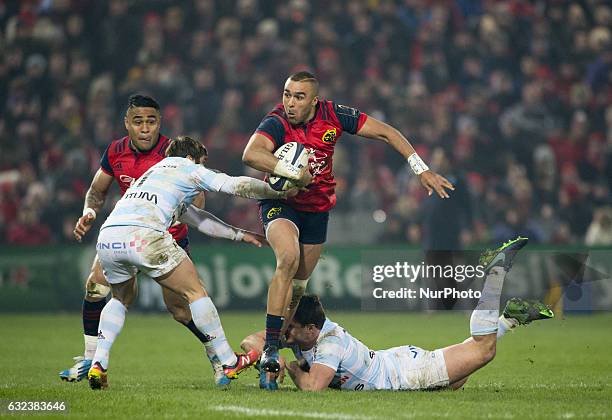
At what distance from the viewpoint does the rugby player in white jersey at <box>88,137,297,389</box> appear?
8055 millimetres

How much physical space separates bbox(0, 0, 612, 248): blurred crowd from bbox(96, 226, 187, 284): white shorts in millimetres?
9703

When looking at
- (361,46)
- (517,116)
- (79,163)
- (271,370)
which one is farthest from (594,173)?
(271,370)

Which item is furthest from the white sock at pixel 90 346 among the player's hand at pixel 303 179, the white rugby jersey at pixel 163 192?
the player's hand at pixel 303 179

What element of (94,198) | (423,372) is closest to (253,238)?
(94,198)

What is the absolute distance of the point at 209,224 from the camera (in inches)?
355

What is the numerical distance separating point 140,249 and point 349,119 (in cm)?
242

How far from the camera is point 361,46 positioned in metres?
21.1

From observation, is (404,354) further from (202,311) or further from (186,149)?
(186,149)

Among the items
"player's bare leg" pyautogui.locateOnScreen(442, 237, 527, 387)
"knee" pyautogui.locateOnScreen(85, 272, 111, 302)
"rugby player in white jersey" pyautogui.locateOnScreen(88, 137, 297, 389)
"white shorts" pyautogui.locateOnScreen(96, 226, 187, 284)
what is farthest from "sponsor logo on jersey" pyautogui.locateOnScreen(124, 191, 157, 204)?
"player's bare leg" pyautogui.locateOnScreen(442, 237, 527, 387)

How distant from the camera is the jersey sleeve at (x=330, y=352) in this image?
831cm

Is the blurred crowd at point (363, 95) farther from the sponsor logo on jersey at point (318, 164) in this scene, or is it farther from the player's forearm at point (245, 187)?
the player's forearm at point (245, 187)

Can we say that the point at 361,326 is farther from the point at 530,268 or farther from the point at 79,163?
the point at 79,163

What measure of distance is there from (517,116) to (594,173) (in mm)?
1802

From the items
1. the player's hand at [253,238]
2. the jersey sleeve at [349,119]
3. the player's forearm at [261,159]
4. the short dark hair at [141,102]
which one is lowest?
the player's hand at [253,238]
